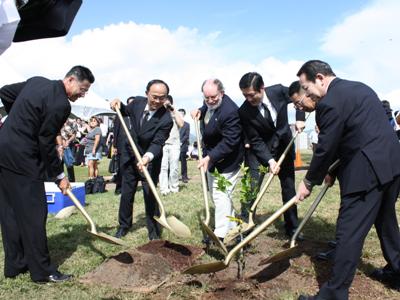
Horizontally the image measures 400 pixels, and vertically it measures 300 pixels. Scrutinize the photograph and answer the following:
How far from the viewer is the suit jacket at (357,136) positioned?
317cm

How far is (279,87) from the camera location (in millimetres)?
5234

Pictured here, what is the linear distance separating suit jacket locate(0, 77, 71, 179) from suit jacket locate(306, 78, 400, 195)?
2.44 metres

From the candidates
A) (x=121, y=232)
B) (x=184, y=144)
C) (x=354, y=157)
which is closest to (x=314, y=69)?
(x=354, y=157)

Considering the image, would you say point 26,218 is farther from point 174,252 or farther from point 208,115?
point 208,115

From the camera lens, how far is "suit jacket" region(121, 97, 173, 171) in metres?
5.32

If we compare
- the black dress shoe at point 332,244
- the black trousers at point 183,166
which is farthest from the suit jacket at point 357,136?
the black trousers at point 183,166

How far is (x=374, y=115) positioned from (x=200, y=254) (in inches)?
99.9

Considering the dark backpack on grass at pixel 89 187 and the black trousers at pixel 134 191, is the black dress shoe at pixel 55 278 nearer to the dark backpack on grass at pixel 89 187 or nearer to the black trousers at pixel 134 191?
the black trousers at pixel 134 191

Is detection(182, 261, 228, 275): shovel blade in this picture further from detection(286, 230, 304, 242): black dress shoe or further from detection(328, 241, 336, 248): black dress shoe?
detection(286, 230, 304, 242): black dress shoe

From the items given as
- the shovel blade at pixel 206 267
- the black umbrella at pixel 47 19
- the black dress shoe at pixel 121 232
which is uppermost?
the black umbrella at pixel 47 19

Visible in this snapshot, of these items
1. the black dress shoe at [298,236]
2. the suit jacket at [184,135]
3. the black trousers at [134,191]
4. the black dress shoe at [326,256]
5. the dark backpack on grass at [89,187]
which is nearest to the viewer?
the black dress shoe at [326,256]

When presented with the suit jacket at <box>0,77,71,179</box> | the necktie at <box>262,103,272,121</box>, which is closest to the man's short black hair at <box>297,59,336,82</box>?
the necktie at <box>262,103,272,121</box>

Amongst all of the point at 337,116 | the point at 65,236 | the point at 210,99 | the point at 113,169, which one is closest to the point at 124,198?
the point at 65,236

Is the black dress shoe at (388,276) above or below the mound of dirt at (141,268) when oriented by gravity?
below
